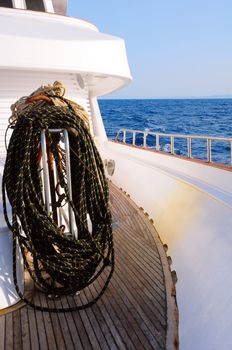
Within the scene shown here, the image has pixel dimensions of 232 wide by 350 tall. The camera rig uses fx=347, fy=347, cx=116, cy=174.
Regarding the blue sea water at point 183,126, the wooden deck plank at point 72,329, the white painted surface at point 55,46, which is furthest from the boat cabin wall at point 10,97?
the blue sea water at point 183,126

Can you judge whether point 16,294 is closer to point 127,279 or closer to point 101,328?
point 101,328

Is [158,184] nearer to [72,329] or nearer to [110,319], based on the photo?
[110,319]

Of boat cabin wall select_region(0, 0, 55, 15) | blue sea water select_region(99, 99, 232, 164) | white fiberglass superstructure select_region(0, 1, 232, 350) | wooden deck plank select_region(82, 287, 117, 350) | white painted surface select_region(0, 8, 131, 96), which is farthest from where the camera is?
blue sea water select_region(99, 99, 232, 164)

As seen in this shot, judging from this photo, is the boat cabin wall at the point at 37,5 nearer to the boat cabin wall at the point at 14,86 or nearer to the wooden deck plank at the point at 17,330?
the boat cabin wall at the point at 14,86

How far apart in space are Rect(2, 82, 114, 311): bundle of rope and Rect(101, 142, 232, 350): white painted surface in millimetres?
867

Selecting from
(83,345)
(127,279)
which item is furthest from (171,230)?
(83,345)

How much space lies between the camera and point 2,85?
5.72 m

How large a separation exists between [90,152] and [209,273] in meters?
1.56

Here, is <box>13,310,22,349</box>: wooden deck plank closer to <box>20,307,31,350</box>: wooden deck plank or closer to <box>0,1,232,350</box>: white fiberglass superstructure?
<box>20,307,31,350</box>: wooden deck plank

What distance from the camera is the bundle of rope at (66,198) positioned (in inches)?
115

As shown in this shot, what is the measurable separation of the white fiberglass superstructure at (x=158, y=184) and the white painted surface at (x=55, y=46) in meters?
0.01

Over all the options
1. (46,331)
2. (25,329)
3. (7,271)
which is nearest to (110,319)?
(46,331)

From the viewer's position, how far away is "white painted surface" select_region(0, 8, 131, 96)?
504cm

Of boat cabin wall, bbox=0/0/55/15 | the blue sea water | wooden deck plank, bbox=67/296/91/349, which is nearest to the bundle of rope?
wooden deck plank, bbox=67/296/91/349
